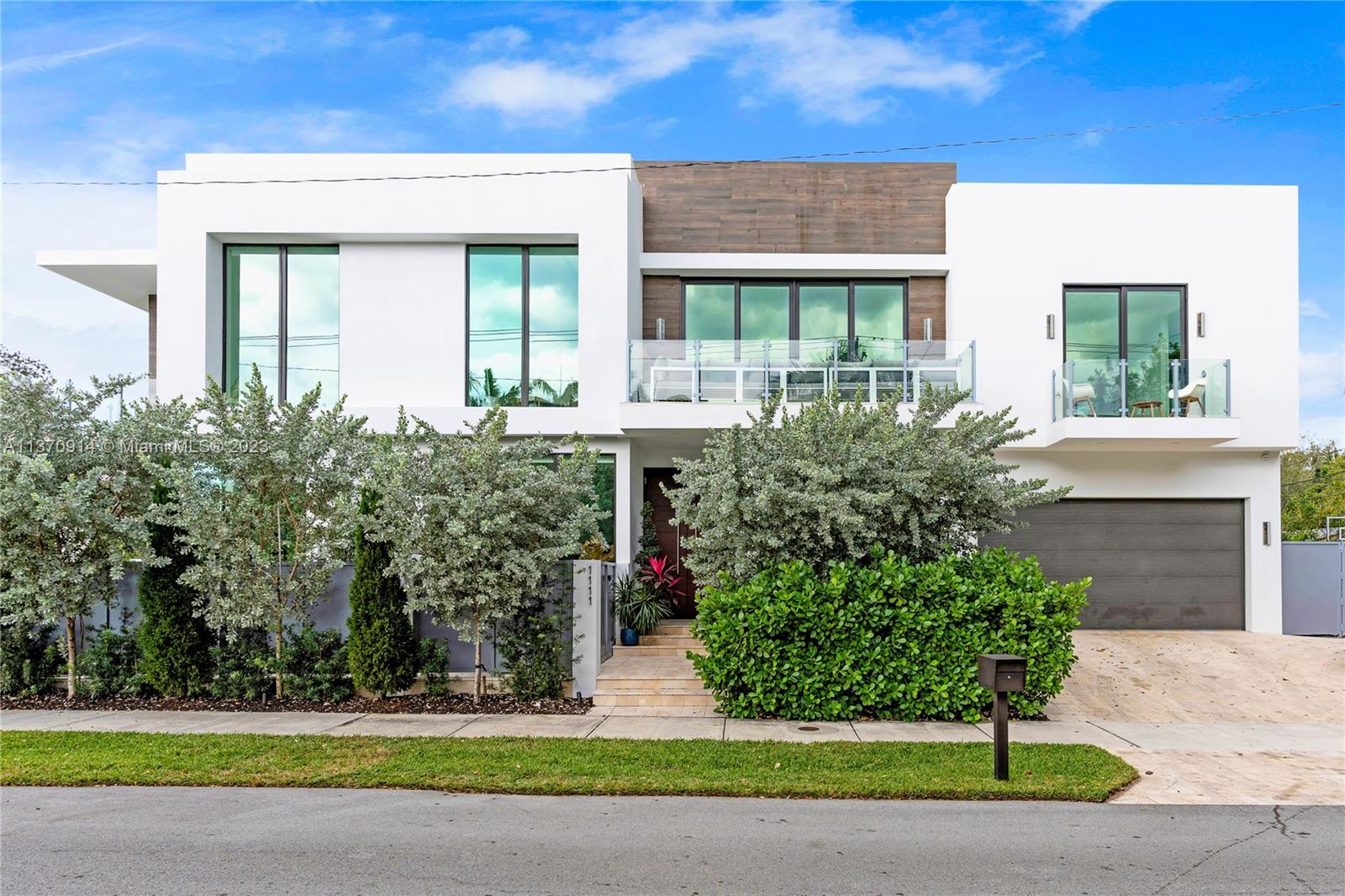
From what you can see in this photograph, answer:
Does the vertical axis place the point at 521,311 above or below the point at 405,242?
below

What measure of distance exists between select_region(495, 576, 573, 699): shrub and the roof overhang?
30.2 feet

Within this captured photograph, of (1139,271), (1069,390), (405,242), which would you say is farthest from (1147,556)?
(405,242)

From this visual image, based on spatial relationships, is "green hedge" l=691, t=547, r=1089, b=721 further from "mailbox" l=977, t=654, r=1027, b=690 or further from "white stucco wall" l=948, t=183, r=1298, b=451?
"white stucco wall" l=948, t=183, r=1298, b=451

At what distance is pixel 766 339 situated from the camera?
15469 millimetres

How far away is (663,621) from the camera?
48.6 feet

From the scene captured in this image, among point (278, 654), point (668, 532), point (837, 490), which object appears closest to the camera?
point (837, 490)

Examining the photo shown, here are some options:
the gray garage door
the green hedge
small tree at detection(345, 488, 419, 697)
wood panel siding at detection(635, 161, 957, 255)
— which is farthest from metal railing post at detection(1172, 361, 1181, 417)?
small tree at detection(345, 488, 419, 697)

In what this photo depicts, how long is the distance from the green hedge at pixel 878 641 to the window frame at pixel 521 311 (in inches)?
250

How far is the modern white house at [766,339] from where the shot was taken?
14430mm

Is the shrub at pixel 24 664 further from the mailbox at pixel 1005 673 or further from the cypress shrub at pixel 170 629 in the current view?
the mailbox at pixel 1005 673

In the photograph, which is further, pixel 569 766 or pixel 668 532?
pixel 668 532

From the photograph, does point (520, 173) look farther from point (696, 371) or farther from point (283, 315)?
point (283, 315)

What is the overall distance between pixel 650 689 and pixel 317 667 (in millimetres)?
3890

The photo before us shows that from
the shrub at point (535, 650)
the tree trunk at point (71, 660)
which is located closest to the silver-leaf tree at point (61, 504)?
the tree trunk at point (71, 660)
